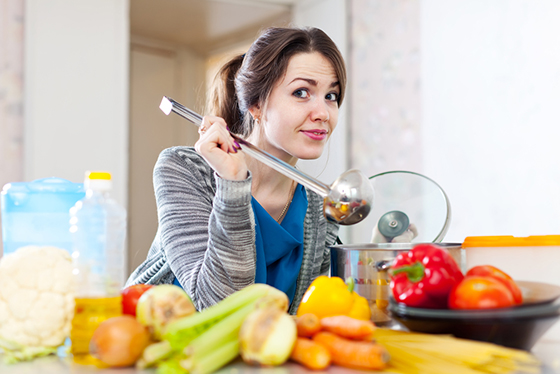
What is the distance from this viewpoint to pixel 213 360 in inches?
22.2

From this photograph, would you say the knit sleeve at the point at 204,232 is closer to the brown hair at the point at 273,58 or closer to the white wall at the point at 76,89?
the brown hair at the point at 273,58

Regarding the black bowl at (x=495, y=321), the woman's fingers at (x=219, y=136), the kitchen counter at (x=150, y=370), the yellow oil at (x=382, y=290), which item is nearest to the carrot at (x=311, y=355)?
the kitchen counter at (x=150, y=370)

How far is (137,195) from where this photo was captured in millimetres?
4449

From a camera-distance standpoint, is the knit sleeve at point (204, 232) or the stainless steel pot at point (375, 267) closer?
the stainless steel pot at point (375, 267)

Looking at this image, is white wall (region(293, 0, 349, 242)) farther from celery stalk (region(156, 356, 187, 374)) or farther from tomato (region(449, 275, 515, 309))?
celery stalk (region(156, 356, 187, 374))

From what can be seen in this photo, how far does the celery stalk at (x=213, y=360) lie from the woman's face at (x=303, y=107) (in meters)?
0.95

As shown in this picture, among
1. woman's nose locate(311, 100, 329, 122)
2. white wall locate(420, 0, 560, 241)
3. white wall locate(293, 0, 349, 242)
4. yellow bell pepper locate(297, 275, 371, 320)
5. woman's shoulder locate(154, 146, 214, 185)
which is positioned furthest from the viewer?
white wall locate(293, 0, 349, 242)

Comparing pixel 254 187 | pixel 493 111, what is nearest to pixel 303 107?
pixel 254 187

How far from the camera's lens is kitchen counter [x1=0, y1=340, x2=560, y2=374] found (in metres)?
0.58

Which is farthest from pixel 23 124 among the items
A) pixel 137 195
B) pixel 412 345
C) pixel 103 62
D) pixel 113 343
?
pixel 412 345

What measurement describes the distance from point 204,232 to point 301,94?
0.53 m

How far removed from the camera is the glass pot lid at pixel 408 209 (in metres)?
1.12

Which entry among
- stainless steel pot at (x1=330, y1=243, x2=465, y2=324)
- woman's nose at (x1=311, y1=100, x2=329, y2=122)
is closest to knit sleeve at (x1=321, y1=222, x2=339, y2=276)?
woman's nose at (x1=311, y1=100, x2=329, y2=122)

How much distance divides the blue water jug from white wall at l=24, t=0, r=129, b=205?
190cm
